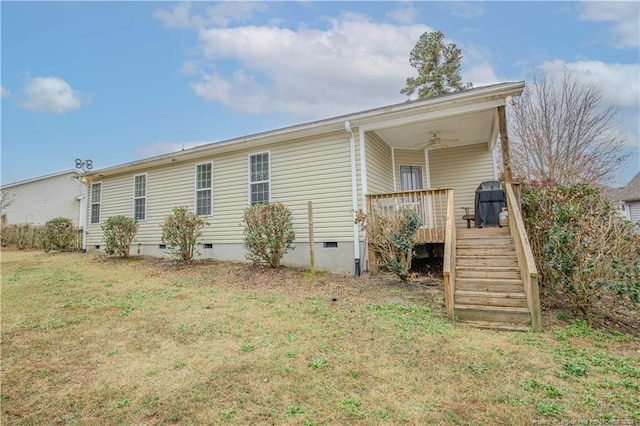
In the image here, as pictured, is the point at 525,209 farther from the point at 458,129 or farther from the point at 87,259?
the point at 87,259

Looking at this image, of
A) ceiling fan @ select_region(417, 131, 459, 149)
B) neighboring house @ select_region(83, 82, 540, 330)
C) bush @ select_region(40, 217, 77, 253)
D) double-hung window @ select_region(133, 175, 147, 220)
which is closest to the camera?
neighboring house @ select_region(83, 82, 540, 330)

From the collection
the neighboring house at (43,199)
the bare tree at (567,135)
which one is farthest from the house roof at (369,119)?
the neighboring house at (43,199)

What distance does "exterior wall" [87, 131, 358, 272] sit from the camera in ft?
26.3

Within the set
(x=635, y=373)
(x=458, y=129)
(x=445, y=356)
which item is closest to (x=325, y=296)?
(x=445, y=356)

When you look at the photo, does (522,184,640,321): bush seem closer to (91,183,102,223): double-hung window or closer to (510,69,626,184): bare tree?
(510,69,626,184): bare tree

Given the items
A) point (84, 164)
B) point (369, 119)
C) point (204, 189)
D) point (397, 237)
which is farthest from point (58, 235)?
point (397, 237)

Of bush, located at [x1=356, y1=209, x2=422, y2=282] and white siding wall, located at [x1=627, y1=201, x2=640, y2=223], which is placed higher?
white siding wall, located at [x1=627, y1=201, x2=640, y2=223]

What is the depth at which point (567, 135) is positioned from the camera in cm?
1396

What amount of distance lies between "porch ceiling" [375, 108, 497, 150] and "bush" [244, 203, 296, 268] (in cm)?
346

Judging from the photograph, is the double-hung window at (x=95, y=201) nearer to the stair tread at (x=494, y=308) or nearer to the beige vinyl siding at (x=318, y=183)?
the beige vinyl siding at (x=318, y=183)

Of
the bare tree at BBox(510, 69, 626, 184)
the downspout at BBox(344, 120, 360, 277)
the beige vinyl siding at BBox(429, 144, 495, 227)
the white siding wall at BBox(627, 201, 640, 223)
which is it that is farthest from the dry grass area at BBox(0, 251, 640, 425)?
the white siding wall at BBox(627, 201, 640, 223)

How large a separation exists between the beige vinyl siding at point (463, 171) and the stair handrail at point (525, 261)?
393cm

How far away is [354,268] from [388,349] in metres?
3.95

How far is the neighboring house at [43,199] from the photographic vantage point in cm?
2189
